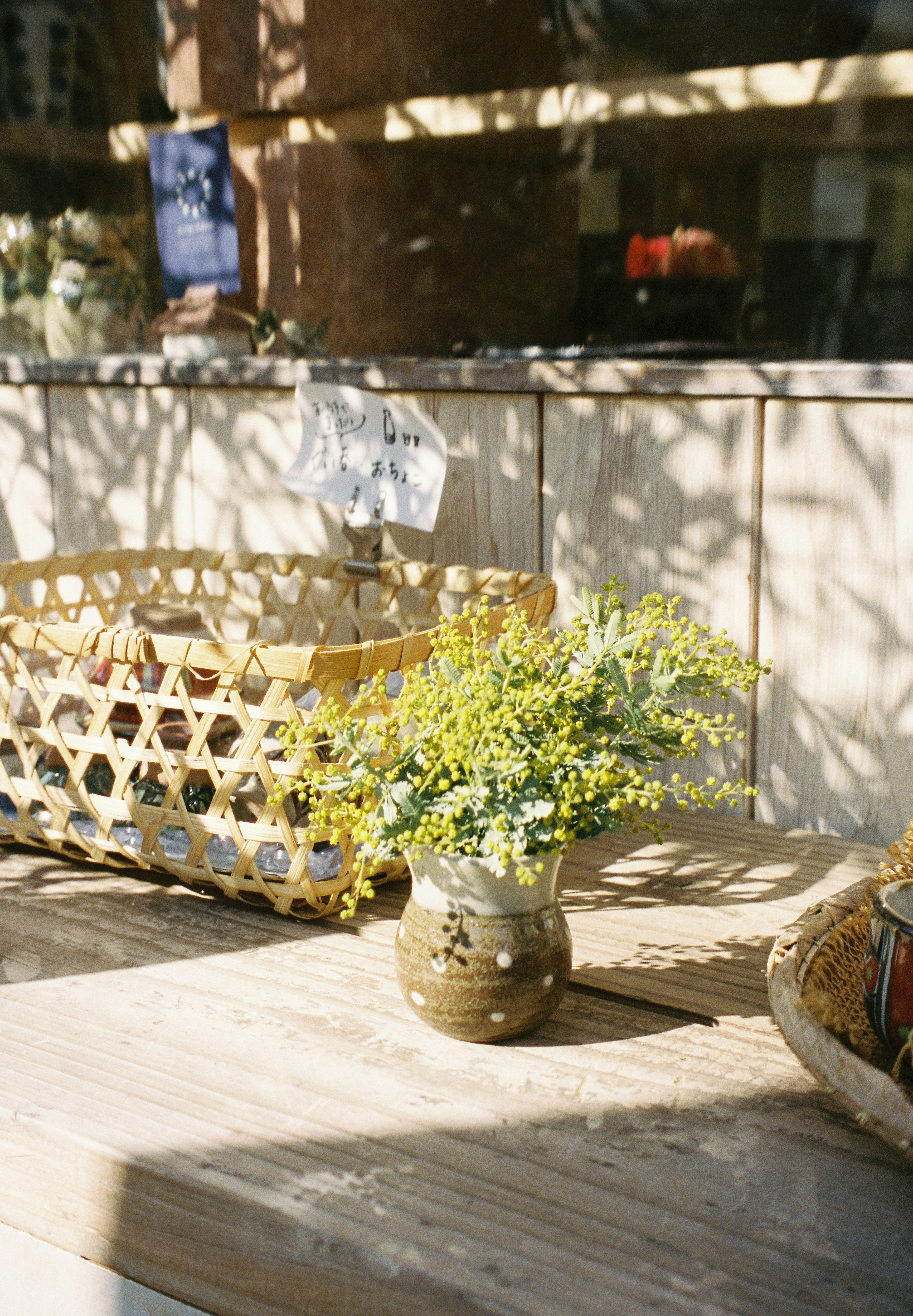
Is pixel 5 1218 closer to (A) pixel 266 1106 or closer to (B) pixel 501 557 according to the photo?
(A) pixel 266 1106

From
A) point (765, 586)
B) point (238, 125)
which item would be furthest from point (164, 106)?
point (765, 586)

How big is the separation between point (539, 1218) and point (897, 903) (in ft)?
0.95

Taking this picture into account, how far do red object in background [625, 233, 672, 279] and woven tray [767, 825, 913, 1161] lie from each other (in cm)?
90

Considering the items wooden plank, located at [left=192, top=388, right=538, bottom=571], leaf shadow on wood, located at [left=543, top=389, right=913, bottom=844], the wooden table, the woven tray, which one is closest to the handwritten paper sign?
wooden plank, located at [left=192, top=388, right=538, bottom=571]

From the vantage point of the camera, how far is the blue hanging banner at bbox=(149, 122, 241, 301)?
5.43 feet

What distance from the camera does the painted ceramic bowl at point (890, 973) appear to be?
0.71m

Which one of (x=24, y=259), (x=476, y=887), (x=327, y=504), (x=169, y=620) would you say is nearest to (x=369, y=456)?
(x=327, y=504)

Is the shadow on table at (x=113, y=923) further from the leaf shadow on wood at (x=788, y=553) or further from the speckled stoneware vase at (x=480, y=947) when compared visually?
the leaf shadow on wood at (x=788, y=553)

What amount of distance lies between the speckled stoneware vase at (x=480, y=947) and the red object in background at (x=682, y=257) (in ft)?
3.18

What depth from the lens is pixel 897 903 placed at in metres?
0.76

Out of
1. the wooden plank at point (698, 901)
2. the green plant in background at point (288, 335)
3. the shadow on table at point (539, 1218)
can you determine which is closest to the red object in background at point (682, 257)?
the green plant in background at point (288, 335)

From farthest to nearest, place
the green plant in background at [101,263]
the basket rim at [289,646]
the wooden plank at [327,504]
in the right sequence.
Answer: the green plant in background at [101,263]
the wooden plank at [327,504]
the basket rim at [289,646]

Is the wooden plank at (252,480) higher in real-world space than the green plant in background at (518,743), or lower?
higher

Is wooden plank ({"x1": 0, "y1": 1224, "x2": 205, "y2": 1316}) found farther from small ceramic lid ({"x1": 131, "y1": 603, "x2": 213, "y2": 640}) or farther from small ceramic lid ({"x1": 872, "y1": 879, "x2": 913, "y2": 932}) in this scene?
small ceramic lid ({"x1": 131, "y1": 603, "x2": 213, "y2": 640})
